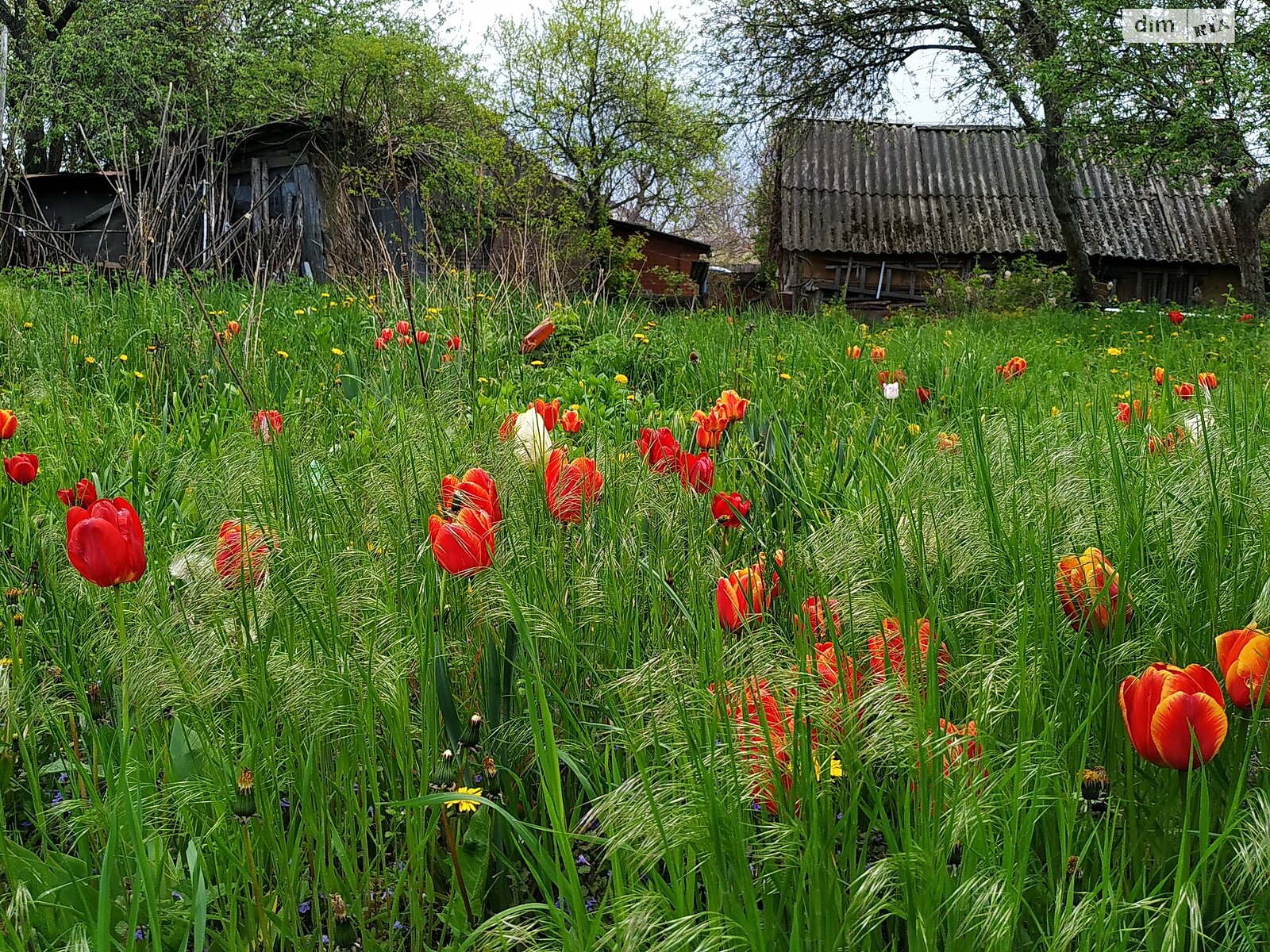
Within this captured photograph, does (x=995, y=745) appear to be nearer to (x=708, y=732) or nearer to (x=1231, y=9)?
(x=708, y=732)

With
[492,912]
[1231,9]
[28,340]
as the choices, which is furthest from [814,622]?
[1231,9]

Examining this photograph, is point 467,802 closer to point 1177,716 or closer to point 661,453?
point 1177,716

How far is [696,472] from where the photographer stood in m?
1.64

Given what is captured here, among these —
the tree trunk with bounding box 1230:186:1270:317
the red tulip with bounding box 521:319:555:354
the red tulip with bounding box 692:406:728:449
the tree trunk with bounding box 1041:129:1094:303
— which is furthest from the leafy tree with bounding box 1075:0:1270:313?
the red tulip with bounding box 692:406:728:449

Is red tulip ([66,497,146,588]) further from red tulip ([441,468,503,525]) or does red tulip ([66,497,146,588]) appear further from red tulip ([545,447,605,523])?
red tulip ([545,447,605,523])

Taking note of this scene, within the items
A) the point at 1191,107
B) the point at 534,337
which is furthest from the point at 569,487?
the point at 1191,107

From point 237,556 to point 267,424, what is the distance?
60 cm

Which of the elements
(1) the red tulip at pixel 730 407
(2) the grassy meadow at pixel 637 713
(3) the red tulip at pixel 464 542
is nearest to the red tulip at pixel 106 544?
(2) the grassy meadow at pixel 637 713

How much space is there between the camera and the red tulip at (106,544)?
1130 millimetres

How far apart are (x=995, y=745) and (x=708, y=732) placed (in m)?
0.33

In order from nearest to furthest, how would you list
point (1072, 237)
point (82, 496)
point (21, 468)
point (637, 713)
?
point (637, 713) → point (82, 496) → point (21, 468) → point (1072, 237)

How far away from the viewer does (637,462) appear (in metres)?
1.79

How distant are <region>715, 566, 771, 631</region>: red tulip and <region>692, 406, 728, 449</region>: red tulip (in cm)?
72

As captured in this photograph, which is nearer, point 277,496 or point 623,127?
point 277,496
